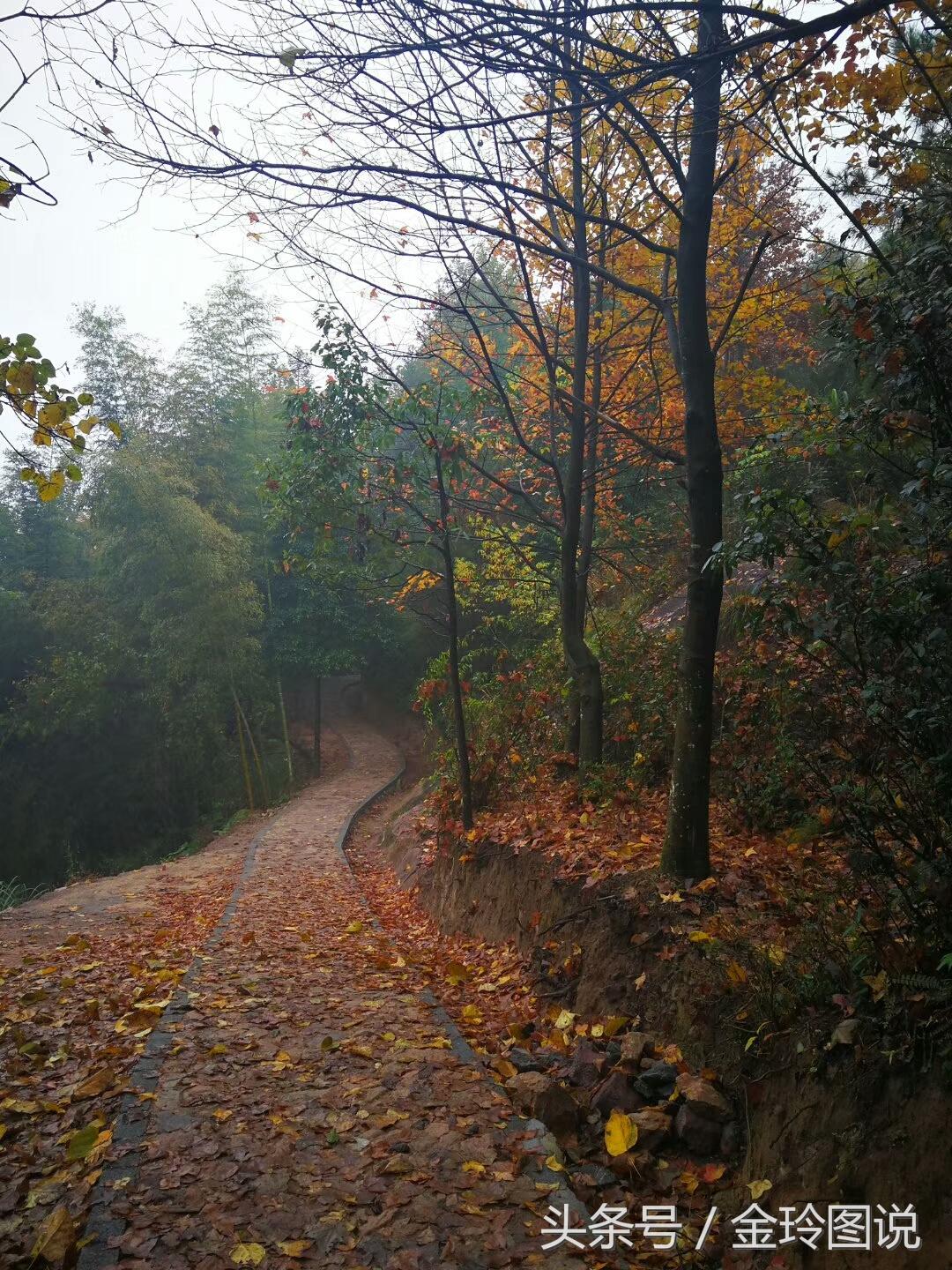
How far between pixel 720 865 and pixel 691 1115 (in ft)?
5.80

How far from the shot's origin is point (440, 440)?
8.17m

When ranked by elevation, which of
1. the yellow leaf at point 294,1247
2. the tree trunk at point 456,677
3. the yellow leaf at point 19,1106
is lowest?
the yellow leaf at point 294,1247

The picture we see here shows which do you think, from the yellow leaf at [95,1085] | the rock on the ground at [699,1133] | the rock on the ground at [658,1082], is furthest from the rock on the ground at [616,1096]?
the yellow leaf at [95,1085]

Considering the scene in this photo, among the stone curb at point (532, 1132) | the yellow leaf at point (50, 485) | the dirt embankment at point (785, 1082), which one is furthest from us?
the yellow leaf at point (50, 485)

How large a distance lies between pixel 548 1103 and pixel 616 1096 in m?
0.29

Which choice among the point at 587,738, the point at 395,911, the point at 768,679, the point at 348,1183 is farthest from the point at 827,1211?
the point at 395,911

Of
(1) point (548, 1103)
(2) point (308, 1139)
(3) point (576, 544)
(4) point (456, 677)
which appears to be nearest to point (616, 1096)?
(1) point (548, 1103)

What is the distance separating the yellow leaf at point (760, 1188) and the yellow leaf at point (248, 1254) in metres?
1.64

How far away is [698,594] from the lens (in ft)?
14.8

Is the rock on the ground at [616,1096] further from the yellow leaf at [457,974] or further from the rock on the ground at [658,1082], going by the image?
the yellow leaf at [457,974]

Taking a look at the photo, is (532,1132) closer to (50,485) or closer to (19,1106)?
(19,1106)

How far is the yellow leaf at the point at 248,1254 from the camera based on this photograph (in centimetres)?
261

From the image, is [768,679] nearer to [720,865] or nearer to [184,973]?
[720,865]

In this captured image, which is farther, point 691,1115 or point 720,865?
point 720,865
